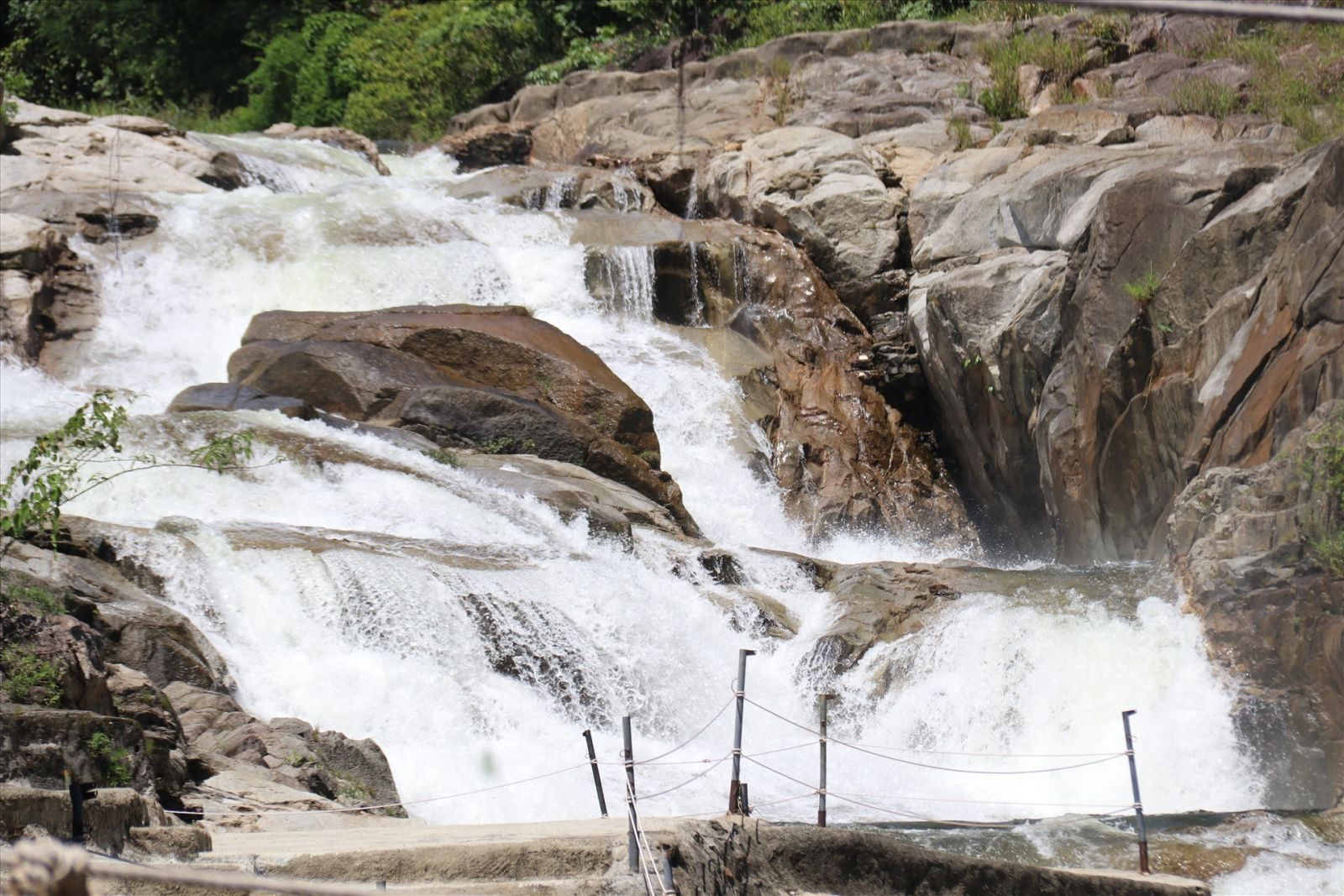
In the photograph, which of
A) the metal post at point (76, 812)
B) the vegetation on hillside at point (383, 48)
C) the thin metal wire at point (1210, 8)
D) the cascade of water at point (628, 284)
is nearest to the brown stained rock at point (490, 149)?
the vegetation on hillside at point (383, 48)

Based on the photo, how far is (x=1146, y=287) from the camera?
47.0ft

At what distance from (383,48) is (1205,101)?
2035 centimetres

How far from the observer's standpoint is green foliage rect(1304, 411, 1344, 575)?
10.3 m

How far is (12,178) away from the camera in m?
21.3

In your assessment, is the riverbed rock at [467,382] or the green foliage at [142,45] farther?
the green foliage at [142,45]

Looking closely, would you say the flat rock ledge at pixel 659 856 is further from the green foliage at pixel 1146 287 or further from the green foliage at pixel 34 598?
the green foliage at pixel 1146 287

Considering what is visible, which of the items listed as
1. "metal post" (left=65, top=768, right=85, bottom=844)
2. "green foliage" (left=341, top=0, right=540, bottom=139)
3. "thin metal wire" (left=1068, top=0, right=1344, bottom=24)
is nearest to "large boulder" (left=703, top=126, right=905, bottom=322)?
"green foliage" (left=341, top=0, right=540, bottom=139)

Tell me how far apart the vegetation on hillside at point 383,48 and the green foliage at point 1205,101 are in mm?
4109

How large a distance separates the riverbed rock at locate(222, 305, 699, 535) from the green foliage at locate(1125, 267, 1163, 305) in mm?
5099

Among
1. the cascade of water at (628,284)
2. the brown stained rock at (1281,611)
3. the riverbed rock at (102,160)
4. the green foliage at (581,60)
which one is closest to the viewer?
the brown stained rock at (1281,611)

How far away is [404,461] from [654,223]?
27.7ft

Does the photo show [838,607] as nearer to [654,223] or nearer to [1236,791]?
[1236,791]

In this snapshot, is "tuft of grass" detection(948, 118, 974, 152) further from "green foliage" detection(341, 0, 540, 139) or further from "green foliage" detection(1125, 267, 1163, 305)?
"green foliage" detection(341, 0, 540, 139)

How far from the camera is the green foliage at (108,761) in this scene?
663 centimetres
